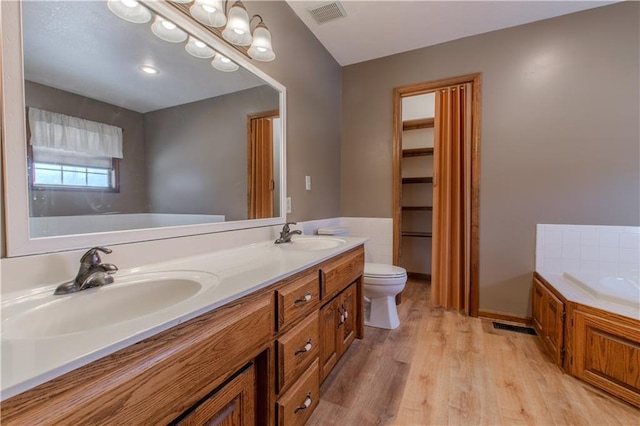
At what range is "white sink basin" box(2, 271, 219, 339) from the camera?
0.62 m

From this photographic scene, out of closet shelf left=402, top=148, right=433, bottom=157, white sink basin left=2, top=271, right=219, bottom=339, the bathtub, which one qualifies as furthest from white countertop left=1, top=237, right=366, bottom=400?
closet shelf left=402, top=148, right=433, bottom=157

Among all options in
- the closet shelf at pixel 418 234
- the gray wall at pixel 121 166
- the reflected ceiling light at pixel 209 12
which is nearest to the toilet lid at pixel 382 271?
the closet shelf at pixel 418 234

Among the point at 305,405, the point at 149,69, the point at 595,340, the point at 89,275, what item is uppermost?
the point at 149,69

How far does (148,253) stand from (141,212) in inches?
6.6

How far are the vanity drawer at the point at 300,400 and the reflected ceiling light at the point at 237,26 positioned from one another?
1665 millimetres

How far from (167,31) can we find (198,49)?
0.16 metres

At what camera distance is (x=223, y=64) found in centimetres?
143

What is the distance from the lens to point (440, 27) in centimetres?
226

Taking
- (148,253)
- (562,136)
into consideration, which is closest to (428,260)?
(562,136)

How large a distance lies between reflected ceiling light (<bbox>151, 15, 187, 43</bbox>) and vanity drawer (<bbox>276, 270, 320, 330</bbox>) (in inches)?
46.1

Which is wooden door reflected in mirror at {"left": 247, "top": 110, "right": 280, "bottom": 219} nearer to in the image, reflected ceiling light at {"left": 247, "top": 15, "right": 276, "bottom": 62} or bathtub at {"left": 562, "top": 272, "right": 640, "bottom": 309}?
reflected ceiling light at {"left": 247, "top": 15, "right": 276, "bottom": 62}

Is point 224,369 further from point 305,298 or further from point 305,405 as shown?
point 305,405

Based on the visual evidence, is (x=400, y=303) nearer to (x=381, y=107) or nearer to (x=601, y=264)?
(x=601, y=264)

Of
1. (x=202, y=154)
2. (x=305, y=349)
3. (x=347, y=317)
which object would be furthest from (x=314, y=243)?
(x=202, y=154)
